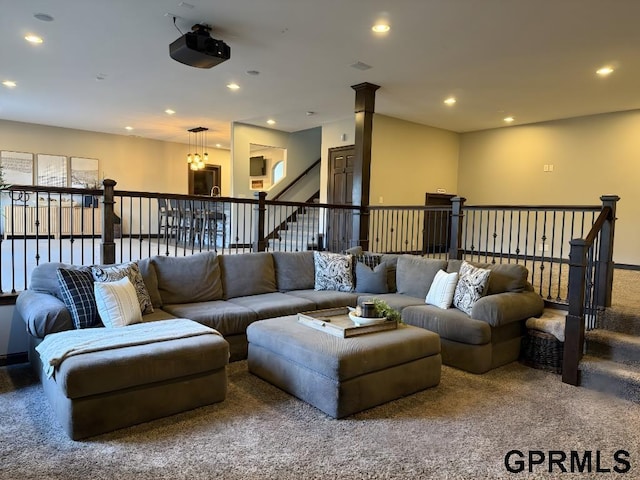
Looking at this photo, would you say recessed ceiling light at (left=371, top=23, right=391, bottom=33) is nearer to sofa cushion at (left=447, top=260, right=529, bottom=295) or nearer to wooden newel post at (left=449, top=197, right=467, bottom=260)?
wooden newel post at (left=449, top=197, right=467, bottom=260)

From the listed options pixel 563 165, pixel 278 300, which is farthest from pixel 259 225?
pixel 563 165

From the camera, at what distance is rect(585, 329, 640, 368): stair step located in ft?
11.6

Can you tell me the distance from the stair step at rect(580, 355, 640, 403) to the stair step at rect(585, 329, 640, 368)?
0.32 feet

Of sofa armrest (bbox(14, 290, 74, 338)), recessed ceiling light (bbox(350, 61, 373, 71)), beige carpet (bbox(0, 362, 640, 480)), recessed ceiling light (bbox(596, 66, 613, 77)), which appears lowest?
beige carpet (bbox(0, 362, 640, 480))

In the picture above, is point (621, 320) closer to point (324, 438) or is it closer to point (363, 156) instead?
point (324, 438)

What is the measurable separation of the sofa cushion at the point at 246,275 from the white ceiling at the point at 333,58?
7.58 feet

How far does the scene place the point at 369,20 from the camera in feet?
13.4

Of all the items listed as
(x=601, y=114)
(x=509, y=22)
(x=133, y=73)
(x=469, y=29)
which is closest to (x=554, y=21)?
(x=509, y=22)

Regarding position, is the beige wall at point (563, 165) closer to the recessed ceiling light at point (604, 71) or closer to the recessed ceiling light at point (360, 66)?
the recessed ceiling light at point (604, 71)

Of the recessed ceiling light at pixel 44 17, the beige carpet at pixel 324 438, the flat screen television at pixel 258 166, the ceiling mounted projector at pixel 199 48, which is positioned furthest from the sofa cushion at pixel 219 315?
the flat screen television at pixel 258 166

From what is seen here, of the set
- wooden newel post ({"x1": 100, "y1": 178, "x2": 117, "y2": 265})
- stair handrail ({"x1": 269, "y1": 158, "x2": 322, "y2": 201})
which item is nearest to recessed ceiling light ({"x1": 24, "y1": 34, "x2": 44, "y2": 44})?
wooden newel post ({"x1": 100, "y1": 178, "x2": 117, "y2": 265})

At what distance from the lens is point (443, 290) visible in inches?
162

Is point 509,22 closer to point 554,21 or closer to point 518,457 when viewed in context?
point 554,21

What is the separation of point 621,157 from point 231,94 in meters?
6.38
